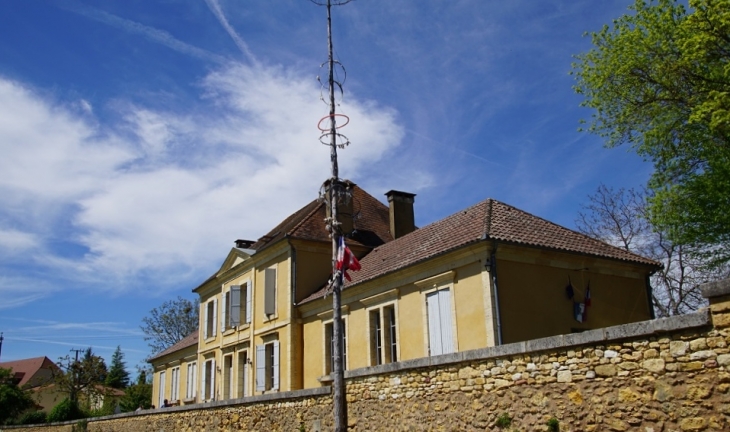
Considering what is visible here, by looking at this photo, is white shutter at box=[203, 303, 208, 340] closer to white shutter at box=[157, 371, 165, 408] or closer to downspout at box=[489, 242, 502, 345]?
white shutter at box=[157, 371, 165, 408]

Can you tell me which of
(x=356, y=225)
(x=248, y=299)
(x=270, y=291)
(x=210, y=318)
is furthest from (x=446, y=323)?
(x=210, y=318)

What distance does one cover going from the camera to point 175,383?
1350 inches

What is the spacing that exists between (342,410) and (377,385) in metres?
0.97

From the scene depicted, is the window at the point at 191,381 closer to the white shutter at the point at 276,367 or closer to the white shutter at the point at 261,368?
the white shutter at the point at 261,368

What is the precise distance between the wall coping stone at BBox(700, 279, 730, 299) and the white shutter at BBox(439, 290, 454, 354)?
9.58 meters

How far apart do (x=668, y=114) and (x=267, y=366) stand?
1515 cm

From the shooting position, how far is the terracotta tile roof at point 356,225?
23641 millimetres

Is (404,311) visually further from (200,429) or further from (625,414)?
(625,414)

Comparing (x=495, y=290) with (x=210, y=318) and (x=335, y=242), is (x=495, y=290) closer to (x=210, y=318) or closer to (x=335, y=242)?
(x=335, y=242)

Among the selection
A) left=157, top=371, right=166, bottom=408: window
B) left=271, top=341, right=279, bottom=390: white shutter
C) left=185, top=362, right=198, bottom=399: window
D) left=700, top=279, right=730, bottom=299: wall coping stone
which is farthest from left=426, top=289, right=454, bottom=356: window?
left=157, top=371, right=166, bottom=408: window

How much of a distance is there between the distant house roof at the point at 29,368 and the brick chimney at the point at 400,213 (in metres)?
56.8

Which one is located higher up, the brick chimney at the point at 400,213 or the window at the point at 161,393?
the brick chimney at the point at 400,213

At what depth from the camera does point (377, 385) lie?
11.9m

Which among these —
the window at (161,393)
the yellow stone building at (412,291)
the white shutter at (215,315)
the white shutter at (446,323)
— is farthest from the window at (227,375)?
the white shutter at (446,323)
